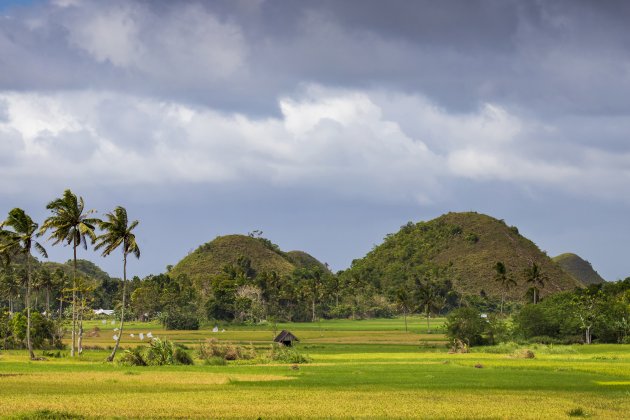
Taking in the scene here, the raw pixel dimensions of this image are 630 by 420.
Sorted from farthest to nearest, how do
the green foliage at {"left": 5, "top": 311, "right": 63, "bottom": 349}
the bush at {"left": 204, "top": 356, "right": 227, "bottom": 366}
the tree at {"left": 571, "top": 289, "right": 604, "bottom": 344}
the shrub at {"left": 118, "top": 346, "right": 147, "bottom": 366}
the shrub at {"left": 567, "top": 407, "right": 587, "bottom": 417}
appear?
the tree at {"left": 571, "top": 289, "right": 604, "bottom": 344} → the green foliage at {"left": 5, "top": 311, "right": 63, "bottom": 349} → the bush at {"left": 204, "top": 356, "right": 227, "bottom": 366} → the shrub at {"left": 118, "top": 346, "right": 147, "bottom": 366} → the shrub at {"left": 567, "top": 407, "right": 587, "bottom": 417}

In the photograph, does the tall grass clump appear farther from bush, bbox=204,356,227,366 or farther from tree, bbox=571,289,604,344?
tree, bbox=571,289,604,344

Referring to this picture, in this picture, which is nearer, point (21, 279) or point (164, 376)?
point (164, 376)

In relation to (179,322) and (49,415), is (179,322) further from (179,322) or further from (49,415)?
(49,415)

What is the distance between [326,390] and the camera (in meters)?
46.1

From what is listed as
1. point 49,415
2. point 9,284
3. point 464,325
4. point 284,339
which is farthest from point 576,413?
point 9,284

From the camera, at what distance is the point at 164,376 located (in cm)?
5588

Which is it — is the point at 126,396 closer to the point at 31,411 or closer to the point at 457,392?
the point at 31,411

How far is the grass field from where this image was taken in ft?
118

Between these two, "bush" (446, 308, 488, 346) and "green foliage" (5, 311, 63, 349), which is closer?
"green foliage" (5, 311, 63, 349)

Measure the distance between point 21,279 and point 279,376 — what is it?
113 meters

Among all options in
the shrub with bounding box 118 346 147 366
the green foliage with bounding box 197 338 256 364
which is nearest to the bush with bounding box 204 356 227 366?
the green foliage with bounding box 197 338 256 364

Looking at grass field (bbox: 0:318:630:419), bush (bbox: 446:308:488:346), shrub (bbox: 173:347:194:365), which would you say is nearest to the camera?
grass field (bbox: 0:318:630:419)

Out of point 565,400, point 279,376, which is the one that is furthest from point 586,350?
point 565,400

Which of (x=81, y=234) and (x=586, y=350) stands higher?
(x=81, y=234)
